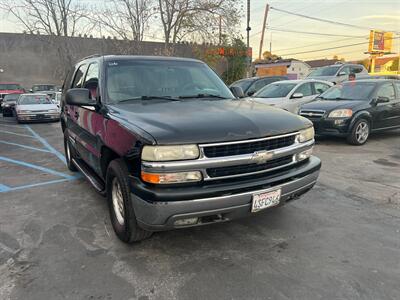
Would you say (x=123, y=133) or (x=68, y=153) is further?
(x=68, y=153)

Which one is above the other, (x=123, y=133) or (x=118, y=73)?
(x=118, y=73)

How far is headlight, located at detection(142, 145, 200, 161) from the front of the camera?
281cm

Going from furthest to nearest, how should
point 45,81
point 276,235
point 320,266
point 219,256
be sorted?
point 45,81, point 276,235, point 219,256, point 320,266

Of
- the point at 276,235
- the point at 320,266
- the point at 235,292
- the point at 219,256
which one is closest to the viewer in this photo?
the point at 235,292

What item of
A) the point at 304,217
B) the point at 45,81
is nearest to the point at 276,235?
the point at 304,217

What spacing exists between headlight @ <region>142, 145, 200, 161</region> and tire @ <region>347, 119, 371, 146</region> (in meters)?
6.62

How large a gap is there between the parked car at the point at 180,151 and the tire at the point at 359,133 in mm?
5171

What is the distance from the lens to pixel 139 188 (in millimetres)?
2951

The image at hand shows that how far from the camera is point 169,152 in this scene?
2.83m

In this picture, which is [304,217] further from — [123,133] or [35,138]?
[35,138]

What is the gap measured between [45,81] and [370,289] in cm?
3464

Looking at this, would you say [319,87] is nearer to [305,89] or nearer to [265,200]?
[305,89]

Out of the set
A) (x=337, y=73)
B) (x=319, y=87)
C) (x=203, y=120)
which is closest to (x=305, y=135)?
(x=203, y=120)

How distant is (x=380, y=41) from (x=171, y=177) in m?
42.6
